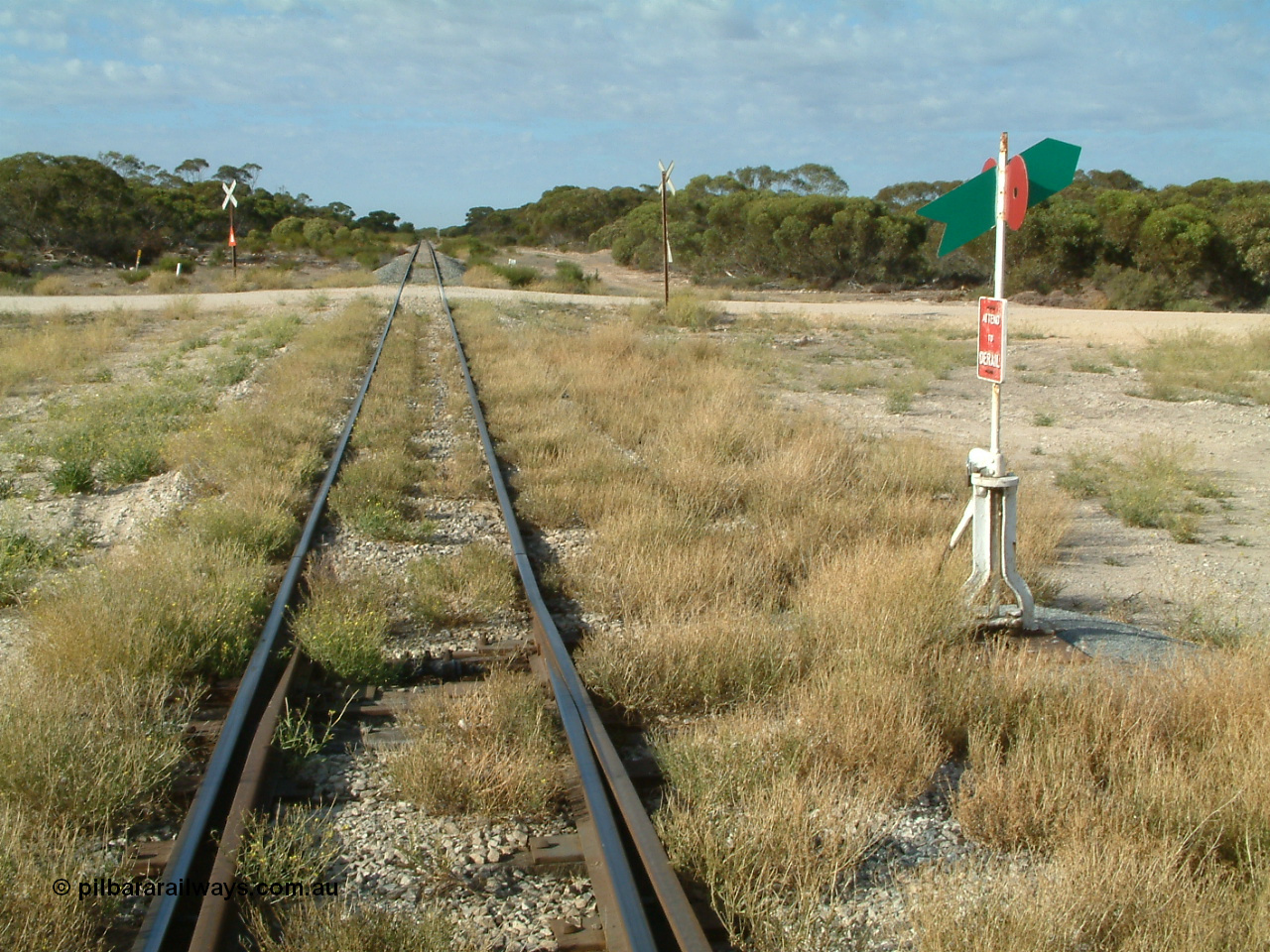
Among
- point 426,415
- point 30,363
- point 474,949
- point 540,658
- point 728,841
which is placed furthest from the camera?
point 30,363

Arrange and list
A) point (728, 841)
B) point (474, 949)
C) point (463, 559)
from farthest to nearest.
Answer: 1. point (463, 559)
2. point (728, 841)
3. point (474, 949)

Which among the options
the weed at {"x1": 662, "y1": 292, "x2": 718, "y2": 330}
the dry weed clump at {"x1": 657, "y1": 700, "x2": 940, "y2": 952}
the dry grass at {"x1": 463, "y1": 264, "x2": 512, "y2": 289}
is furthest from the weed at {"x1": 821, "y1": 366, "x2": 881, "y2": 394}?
the dry grass at {"x1": 463, "y1": 264, "x2": 512, "y2": 289}

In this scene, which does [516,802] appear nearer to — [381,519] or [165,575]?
[165,575]

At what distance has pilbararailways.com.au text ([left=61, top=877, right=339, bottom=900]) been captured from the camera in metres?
3.33

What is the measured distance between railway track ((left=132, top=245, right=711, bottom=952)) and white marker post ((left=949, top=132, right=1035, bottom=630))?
7.53 ft

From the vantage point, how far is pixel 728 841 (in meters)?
3.58

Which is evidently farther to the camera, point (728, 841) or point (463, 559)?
point (463, 559)

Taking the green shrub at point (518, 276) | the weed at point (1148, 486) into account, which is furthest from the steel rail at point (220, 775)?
the green shrub at point (518, 276)

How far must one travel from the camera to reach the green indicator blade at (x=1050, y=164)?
223 inches

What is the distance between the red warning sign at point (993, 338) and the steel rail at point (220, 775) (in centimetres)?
384

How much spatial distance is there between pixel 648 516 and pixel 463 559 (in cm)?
141

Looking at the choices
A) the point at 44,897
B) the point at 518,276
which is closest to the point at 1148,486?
the point at 44,897

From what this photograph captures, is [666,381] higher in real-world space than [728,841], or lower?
higher

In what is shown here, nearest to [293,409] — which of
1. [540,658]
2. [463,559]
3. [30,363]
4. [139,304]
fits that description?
[463,559]
